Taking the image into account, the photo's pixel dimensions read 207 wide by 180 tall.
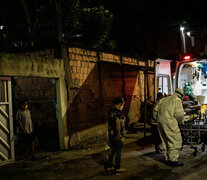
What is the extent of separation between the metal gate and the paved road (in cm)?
33

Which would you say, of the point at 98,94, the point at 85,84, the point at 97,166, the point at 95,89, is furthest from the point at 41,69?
the point at 97,166

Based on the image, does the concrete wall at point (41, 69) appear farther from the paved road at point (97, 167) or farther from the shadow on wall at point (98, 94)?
the paved road at point (97, 167)

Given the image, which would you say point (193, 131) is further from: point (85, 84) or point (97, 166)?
point (85, 84)

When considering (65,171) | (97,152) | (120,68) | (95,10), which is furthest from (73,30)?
(65,171)

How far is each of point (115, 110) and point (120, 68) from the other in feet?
24.5

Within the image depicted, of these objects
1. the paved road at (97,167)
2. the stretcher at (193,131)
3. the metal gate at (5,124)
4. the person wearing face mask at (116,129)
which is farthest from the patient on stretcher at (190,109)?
Answer: the metal gate at (5,124)

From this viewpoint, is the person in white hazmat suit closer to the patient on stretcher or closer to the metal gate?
the patient on stretcher

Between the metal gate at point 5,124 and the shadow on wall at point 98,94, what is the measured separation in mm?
2482

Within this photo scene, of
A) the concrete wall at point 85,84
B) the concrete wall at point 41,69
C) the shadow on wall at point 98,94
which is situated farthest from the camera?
the shadow on wall at point 98,94

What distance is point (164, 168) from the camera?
257 inches

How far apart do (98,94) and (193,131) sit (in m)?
4.46

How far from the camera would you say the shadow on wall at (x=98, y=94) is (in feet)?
33.0

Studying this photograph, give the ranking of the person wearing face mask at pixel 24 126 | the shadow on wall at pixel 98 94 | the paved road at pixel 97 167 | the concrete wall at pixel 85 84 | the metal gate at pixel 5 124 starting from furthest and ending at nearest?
the shadow on wall at pixel 98 94
the concrete wall at pixel 85 84
the person wearing face mask at pixel 24 126
the metal gate at pixel 5 124
the paved road at pixel 97 167

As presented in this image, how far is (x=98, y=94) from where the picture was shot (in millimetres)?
11453
